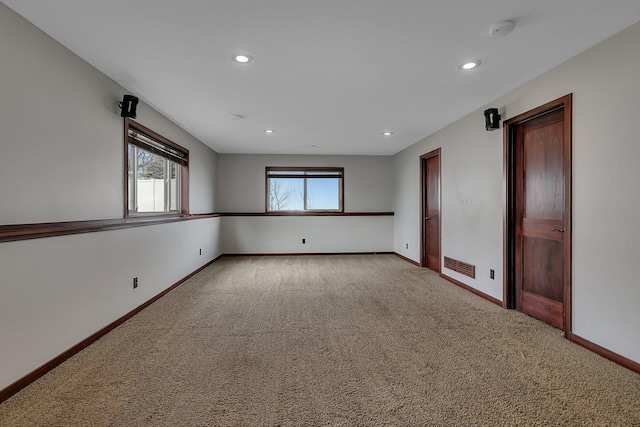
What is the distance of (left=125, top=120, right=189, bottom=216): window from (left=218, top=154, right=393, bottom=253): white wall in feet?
5.89

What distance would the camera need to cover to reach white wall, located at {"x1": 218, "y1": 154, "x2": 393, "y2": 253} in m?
6.47

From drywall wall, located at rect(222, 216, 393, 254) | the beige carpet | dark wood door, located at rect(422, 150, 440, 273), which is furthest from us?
drywall wall, located at rect(222, 216, 393, 254)

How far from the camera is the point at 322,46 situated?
221cm

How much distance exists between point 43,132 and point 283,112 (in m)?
2.34

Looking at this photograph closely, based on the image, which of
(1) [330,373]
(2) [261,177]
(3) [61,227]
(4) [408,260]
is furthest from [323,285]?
(2) [261,177]

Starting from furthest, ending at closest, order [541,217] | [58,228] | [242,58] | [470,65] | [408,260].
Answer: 1. [408,260]
2. [541,217]
3. [470,65]
4. [242,58]
5. [58,228]

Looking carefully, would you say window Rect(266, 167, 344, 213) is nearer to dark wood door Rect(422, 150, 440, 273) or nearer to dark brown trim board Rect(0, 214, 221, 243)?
dark wood door Rect(422, 150, 440, 273)

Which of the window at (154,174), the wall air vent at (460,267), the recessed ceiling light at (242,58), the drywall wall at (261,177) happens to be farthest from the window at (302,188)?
the recessed ceiling light at (242,58)

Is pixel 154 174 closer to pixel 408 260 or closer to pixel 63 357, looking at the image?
pixel 63 357

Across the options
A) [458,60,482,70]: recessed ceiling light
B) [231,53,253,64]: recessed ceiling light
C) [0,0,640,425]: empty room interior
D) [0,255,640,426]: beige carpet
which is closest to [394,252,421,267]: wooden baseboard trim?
[0,0,640,425]: empty room interior

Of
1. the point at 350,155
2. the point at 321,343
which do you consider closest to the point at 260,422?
the point at 321,343

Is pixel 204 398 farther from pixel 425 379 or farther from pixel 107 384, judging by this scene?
pixel 425 379

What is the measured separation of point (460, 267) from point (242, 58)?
11.9ft

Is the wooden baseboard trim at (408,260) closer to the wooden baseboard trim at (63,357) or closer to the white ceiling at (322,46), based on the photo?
the white ceiling at (322,46)
